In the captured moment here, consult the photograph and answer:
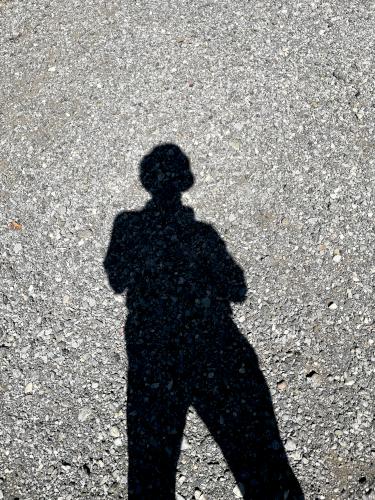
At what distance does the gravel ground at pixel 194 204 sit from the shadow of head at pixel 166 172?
0.14m

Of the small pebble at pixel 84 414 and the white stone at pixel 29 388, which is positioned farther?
the white stone at pixel 29 388

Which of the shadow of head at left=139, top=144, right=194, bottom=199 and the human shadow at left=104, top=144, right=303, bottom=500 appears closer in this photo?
the human shadow at left=104, top=144, right=303, bottom=500

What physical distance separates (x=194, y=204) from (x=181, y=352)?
1.87 m

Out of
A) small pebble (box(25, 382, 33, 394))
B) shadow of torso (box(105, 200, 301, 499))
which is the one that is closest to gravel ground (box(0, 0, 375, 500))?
small pebble (box(25, 382, 33, 394))

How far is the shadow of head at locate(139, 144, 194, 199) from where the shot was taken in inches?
262

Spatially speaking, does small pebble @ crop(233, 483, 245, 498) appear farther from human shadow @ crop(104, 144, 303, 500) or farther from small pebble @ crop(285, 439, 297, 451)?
small pebble @ crop(285, 439, 297, 451)

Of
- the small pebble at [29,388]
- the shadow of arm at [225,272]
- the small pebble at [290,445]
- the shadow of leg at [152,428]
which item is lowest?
the small pebble at [290,445]

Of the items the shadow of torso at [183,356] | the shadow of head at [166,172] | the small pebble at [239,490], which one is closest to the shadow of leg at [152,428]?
the shadow of torso at [183,356]

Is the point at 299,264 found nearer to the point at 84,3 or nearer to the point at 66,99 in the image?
the point at 66,99

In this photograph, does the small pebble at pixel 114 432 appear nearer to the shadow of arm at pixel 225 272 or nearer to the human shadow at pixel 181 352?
the human shadow at pixel 181 352

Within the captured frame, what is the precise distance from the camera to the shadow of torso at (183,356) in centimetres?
500

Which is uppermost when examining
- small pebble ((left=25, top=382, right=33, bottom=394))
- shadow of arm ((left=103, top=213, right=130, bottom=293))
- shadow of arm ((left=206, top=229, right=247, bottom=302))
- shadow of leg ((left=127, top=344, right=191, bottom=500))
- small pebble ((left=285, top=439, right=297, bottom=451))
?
shadow of arm ((left=103, top=213, right=130, bottom=293))

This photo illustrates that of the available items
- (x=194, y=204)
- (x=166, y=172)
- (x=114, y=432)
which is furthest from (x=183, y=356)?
(x=166, y=172)

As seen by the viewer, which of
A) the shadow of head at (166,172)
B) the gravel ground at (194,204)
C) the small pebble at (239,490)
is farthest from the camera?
the shadow of head at (166,172)
